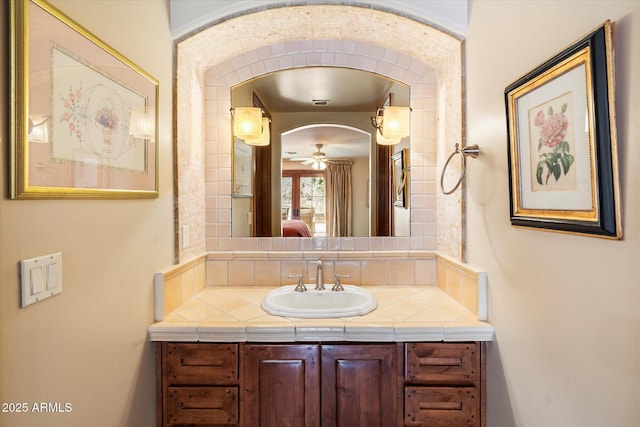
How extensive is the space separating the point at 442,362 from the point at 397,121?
1.26m

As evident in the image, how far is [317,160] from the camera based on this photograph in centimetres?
201

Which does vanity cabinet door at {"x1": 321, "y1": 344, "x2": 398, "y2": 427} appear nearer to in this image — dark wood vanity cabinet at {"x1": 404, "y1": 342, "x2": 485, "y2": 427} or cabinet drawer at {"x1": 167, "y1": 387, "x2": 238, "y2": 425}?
dark wood vanity cabinet at {"x1": 404, "y1": 342, "x2": 485, "y2": 427}

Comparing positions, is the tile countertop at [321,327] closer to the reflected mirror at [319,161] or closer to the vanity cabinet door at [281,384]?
the vanity cabinet door at [281,384]

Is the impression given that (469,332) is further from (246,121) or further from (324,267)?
(246,121)

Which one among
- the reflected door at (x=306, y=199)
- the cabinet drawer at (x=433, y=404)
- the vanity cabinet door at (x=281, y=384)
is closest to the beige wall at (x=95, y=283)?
the vanity cabinet door at (x=281, y=384)

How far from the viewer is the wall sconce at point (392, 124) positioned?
194 cm

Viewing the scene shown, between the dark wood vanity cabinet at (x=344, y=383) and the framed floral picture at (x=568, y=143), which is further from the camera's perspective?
the dark wood vanity cabinet at (x=344, y=383)

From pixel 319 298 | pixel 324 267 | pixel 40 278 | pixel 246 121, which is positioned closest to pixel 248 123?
pixel 246 121

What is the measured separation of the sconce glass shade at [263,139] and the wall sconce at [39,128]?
1.20 meters

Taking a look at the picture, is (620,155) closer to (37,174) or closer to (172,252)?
(37,174)

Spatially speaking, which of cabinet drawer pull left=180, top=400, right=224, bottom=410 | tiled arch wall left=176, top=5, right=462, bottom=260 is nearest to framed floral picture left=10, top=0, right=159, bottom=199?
tiled arch wall left=176, top=5, right=462, bottom=260

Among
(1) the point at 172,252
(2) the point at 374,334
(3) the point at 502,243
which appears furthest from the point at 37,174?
(3) the point at 502,243

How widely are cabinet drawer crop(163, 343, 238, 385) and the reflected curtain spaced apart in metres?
0.87

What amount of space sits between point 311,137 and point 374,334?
1161 mm
